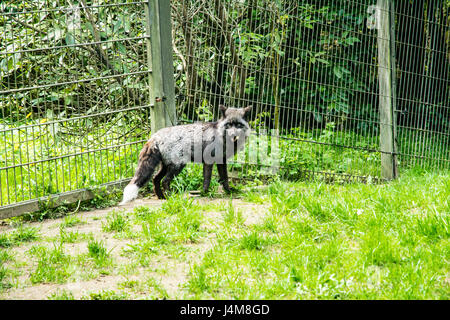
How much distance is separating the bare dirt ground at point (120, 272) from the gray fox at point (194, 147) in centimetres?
111

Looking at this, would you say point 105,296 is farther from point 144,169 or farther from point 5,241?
point 144,169

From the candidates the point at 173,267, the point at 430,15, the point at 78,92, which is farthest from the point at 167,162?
the point at 430,15

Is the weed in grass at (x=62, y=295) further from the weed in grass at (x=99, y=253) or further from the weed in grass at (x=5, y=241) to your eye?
the weed in grass at (x=5, y=241)

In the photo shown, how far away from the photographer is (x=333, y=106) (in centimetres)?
656

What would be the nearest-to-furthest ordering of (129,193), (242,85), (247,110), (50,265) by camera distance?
(50,265)
(129,193)
(247,110)
(242,85)

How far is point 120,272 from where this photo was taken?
362 cm

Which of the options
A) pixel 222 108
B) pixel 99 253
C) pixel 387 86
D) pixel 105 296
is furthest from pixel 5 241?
pixel 387 86

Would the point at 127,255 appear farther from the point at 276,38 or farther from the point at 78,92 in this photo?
the point at 276,38

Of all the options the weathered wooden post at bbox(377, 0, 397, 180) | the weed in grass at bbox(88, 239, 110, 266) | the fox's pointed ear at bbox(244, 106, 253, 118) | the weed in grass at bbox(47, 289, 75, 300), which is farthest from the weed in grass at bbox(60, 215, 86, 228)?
the weathered wooden post at bbox(377, 0, 397, 180)

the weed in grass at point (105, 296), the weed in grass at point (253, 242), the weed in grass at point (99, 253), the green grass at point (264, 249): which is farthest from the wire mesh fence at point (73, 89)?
the weed in grass at point (253, 242)

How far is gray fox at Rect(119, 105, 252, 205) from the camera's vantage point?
5.64 metres

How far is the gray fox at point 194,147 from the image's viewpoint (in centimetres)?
564

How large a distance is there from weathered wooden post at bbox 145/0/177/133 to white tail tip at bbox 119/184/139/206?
871 mm

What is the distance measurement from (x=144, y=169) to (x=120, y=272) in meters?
2.07
